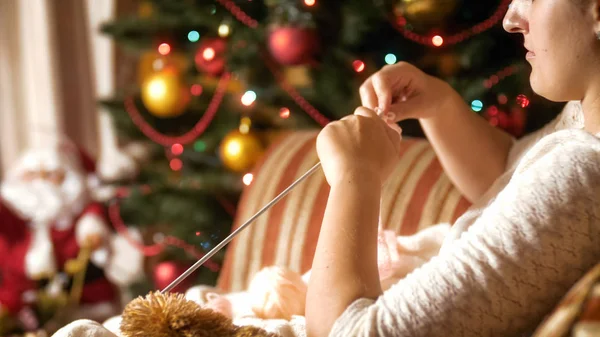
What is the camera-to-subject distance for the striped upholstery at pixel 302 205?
1.11 meters

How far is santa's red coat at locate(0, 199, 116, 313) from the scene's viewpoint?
6.57ft

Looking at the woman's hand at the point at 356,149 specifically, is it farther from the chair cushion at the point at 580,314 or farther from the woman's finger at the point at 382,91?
the chair cushion at the point at 580,314

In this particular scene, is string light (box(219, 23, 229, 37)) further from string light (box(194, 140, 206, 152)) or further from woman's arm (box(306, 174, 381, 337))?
woman's arm (box(306, 174, 381, 337))

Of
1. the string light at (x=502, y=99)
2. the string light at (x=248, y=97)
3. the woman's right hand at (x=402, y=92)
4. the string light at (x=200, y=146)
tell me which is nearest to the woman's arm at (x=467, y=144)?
the woman's right hand at (x=402, y=92)

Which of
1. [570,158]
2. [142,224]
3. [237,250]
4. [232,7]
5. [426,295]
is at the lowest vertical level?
[142,224]

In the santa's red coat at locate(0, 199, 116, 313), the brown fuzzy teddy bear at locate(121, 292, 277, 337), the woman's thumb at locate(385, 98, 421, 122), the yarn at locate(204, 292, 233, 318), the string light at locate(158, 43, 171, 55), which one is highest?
the string light at locate(158, 43, 171, 55)

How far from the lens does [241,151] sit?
173 cm

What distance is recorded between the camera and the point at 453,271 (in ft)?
1.98

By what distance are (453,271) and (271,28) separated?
1.13 meters

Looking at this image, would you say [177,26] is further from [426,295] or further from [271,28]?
[426,295]

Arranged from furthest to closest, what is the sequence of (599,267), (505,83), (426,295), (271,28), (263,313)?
(271,28) < (505,83) < (263,313) < (426,295) < (599,267)

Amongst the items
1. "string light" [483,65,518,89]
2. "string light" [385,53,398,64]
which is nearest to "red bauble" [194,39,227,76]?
"string light" [385,53,398,64]

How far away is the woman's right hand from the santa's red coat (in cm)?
142

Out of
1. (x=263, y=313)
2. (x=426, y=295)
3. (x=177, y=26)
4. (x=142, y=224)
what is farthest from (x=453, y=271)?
(x=142, y=224)
